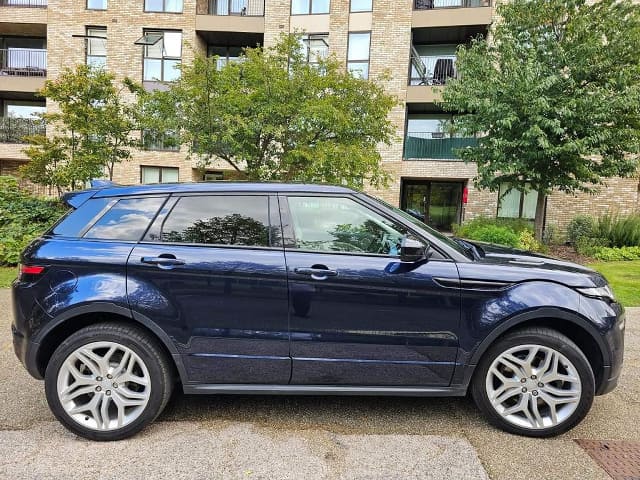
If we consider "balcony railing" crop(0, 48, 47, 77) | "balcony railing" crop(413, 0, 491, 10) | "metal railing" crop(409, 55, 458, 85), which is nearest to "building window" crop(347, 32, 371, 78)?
"metal railing" crop(409, 55, 458, 85)

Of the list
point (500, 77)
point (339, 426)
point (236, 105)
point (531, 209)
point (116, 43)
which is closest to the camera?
point (339, 426)

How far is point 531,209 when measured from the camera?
15266 mm

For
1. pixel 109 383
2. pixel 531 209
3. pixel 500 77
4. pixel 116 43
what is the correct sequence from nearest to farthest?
pixel 109 383, pixel 500 77, pixel 531 209, pixel 116 43

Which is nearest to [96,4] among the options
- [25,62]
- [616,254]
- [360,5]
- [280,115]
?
[25,62]

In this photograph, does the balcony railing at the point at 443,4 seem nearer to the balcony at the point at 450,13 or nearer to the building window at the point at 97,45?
the balcony at the point at 450,13

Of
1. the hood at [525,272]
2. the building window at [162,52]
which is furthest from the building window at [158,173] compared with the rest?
the hood at [525,272]

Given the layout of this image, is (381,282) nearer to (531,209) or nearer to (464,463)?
(464,463)

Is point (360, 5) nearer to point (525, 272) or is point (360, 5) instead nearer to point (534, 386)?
point (525, 272)

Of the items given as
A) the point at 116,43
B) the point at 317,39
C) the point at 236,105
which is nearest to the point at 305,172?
the point at 236,105

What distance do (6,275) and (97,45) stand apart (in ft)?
46.5

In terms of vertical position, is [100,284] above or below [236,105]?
below

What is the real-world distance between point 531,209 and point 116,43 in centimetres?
1851

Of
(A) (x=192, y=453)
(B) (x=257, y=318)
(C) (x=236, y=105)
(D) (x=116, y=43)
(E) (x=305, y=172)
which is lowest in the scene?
(A) (x=192, y=453)

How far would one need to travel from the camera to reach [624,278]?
8016 mm
